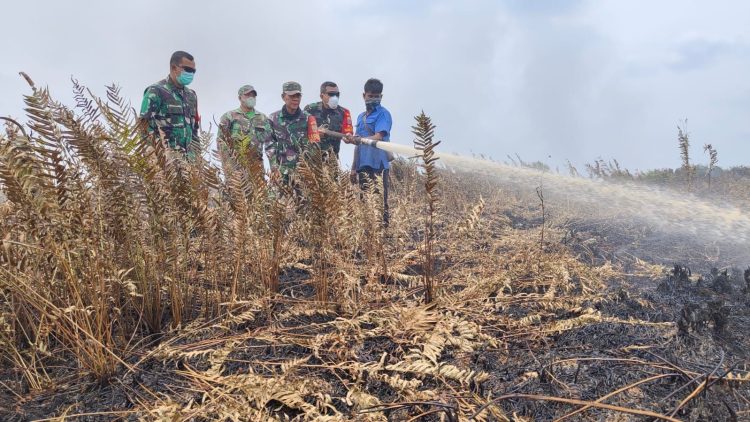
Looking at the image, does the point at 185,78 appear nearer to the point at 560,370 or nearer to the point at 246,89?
the point at 246,89

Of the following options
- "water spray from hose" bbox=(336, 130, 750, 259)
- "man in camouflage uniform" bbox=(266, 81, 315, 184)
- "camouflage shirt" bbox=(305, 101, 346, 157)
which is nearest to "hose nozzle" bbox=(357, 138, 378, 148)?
"water spray from hose" bbox=(336, 130, 750, 259)

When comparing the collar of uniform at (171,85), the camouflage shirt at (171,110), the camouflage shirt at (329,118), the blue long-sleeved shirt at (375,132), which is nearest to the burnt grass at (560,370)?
the camouflage shirt at (171,110)

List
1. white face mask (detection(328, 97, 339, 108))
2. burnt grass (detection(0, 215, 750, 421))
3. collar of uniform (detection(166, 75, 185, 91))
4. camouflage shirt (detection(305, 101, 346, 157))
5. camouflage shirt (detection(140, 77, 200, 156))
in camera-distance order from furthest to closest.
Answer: camouflage shirt (detection(305, 101, 346, 157))
white face mask (detection(328, 97, 339, 108))
collar of uniform (detection(166, 75, 185, 91))
camouflage shirt (detection(140, 77, 200, 156))
burnt grass (detection(0, 215, 750, 421))

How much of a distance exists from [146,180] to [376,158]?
479 centimetres

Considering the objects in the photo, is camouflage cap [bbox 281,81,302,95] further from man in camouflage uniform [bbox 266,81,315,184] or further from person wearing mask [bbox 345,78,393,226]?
person wearing mask [bbox 345,78,393,226]

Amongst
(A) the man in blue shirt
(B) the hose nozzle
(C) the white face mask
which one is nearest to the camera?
(B) the hose nozzle

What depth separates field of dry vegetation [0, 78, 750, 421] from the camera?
2115 mm

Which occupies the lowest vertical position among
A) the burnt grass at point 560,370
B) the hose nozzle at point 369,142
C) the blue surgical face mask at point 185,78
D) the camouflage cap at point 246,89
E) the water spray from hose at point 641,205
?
the burnt grass at point 560,370

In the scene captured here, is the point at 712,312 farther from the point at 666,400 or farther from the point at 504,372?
the point at 504,372

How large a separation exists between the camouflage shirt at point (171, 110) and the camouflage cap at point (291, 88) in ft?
4.13

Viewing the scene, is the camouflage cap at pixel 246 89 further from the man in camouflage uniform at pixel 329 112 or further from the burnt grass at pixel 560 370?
the burnt grass at pixel 560 370

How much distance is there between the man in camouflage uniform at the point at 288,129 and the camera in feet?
22.4

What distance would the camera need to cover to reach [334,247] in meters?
3.28

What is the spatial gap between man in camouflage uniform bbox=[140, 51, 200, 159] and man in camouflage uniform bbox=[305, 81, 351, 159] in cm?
186
